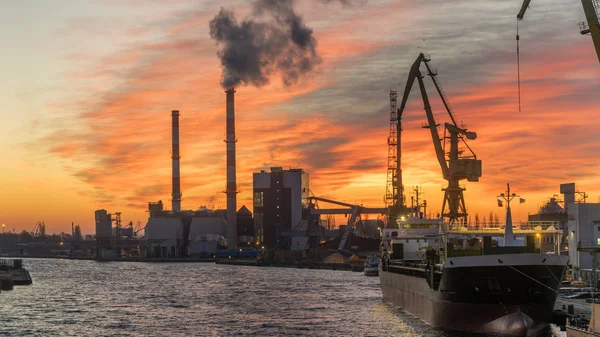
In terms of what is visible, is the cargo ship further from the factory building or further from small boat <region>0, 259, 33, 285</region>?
small boat <region>0, 259, 33, 285</region>

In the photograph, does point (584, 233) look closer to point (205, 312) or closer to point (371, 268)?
point (205, 312)

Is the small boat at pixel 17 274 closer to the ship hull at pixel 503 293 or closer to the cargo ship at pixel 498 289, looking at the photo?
the cargo ship at pixel 498 289

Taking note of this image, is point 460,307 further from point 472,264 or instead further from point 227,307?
point 227,307

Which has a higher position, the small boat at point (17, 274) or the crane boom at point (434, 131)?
the crane boom at point (434, 131)

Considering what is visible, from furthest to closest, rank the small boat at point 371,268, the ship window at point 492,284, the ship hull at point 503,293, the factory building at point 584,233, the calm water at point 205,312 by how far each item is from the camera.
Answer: the small boat at point 371,268
the factory building at point 584,233
the calm water at point 205,312
the ship window at point 492,284
the ship hull at point 503,293

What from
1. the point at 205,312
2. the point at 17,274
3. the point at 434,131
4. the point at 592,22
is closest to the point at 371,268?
the point at 434,131

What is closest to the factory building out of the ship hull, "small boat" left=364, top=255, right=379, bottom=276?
the ship hull

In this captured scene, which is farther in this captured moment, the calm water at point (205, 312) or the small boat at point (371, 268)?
the small boat at point (371, 268)

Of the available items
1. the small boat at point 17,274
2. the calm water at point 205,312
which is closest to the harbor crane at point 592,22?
the calm water at point 205,312

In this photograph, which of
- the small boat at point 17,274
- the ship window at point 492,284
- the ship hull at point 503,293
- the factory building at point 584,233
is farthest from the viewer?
the small boat at point 17,274

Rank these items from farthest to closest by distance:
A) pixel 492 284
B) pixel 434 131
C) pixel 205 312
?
pixel 434 131 → pixel 205 312 → pixel 492 284

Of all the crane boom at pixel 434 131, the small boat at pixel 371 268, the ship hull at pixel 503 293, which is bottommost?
the small boat at pixel 371 268

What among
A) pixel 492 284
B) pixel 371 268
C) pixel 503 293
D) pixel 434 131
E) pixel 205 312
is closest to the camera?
pixel 503 293

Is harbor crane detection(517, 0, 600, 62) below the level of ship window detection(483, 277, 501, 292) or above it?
above
